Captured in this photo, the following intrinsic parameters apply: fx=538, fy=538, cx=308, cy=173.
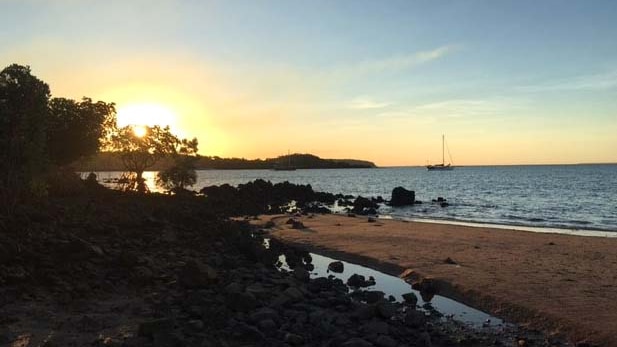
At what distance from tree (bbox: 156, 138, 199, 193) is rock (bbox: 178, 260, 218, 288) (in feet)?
160

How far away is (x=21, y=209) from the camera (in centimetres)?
2597

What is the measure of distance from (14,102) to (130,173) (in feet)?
140

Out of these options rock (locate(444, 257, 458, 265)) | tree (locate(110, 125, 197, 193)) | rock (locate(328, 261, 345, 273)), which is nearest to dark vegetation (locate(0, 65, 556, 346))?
rock (locate(328, 261, 345, 273))

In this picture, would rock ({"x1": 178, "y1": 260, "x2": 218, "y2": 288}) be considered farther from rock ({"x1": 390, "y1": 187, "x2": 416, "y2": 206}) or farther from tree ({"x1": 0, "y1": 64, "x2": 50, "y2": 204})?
rock ({"x1": 390, "y1": 187, "x2": 416, "y2": 206})

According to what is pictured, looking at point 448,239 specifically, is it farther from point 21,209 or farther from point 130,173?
point 130,173

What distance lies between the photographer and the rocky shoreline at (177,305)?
37.9 ft

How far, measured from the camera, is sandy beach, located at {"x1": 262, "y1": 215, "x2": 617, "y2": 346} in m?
14.8

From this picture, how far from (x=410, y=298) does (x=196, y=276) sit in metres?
6.54

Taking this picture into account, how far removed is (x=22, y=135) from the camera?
22.8 meters

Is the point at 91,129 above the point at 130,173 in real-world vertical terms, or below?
above

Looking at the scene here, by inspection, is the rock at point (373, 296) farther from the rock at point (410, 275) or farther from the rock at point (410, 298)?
the rock at point (410, 275)

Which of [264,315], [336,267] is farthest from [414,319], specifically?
[336,267]

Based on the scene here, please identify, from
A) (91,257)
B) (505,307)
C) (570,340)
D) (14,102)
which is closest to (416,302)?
(505,307)

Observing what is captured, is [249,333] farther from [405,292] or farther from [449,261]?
[449,261]
